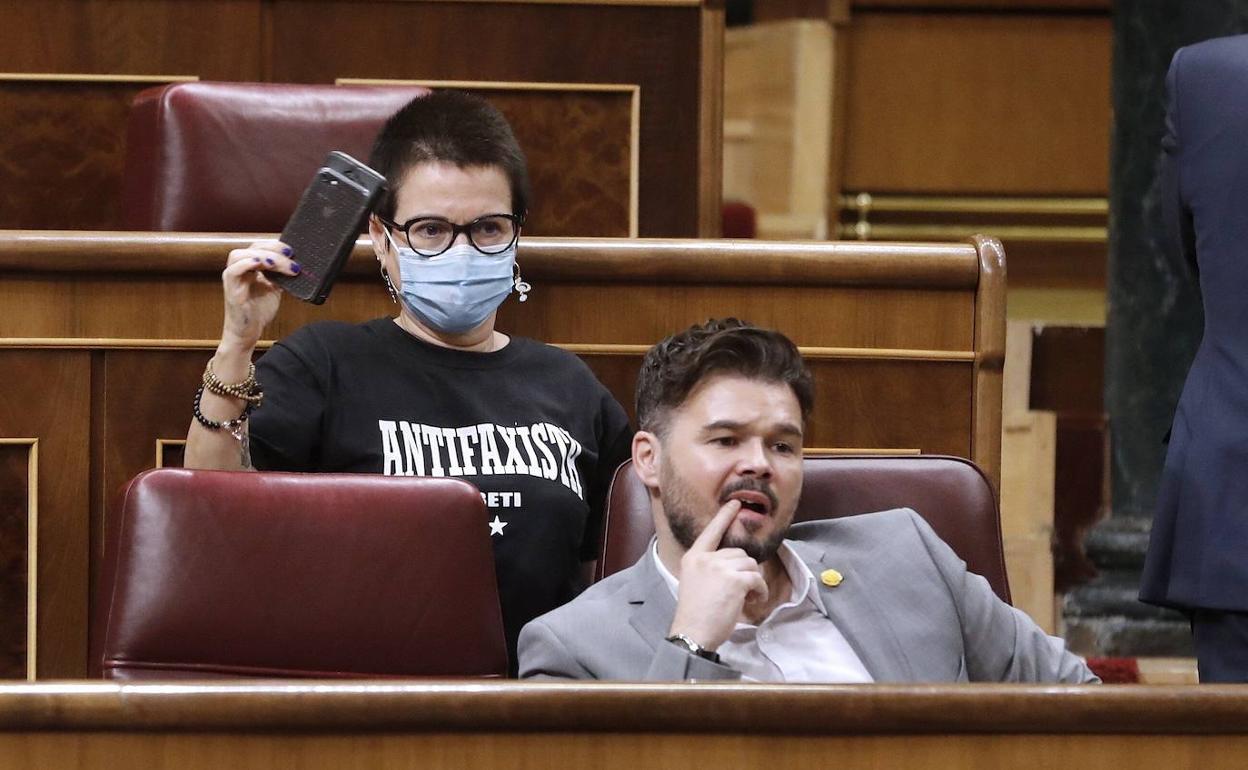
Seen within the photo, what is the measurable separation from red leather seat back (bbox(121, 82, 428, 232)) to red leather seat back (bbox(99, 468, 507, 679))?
68 centimetres

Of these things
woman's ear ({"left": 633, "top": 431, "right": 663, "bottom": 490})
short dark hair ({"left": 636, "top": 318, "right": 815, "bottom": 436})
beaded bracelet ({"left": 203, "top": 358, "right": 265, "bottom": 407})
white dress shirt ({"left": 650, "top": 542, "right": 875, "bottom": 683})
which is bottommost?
white dress shirt ({"left": 650, "top": 542, "right": 875, "bottom": 683})

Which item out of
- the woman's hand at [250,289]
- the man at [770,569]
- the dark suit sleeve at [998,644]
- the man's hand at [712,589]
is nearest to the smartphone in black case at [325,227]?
the woman's hand at [250,289]

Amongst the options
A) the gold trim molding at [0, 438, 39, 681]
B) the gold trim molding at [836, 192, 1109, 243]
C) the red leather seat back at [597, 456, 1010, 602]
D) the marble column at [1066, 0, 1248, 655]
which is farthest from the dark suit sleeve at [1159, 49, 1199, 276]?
the gold trim molding at [836, 192, 1109, 243]

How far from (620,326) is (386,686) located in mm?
817

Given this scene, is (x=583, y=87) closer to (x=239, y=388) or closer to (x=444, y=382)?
(x=444, y=382)

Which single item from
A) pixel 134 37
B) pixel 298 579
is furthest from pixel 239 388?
pixel 134 37

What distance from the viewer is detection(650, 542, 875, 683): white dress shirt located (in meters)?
1.24

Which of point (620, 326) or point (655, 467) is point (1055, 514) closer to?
point (620, 326)

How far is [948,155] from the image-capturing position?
353cm

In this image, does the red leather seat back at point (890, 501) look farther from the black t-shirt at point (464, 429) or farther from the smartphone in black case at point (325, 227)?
the smartphone in black case at point (325, 227)

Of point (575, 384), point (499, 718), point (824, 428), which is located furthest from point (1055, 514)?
point (499, 718)

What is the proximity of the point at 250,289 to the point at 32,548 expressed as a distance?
315mm

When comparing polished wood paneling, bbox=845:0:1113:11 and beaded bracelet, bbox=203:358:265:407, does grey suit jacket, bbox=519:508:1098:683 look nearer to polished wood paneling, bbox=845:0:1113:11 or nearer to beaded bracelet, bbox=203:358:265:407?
beaded bracelet, bbox=203:358:265:407

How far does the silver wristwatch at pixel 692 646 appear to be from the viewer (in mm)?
1145
